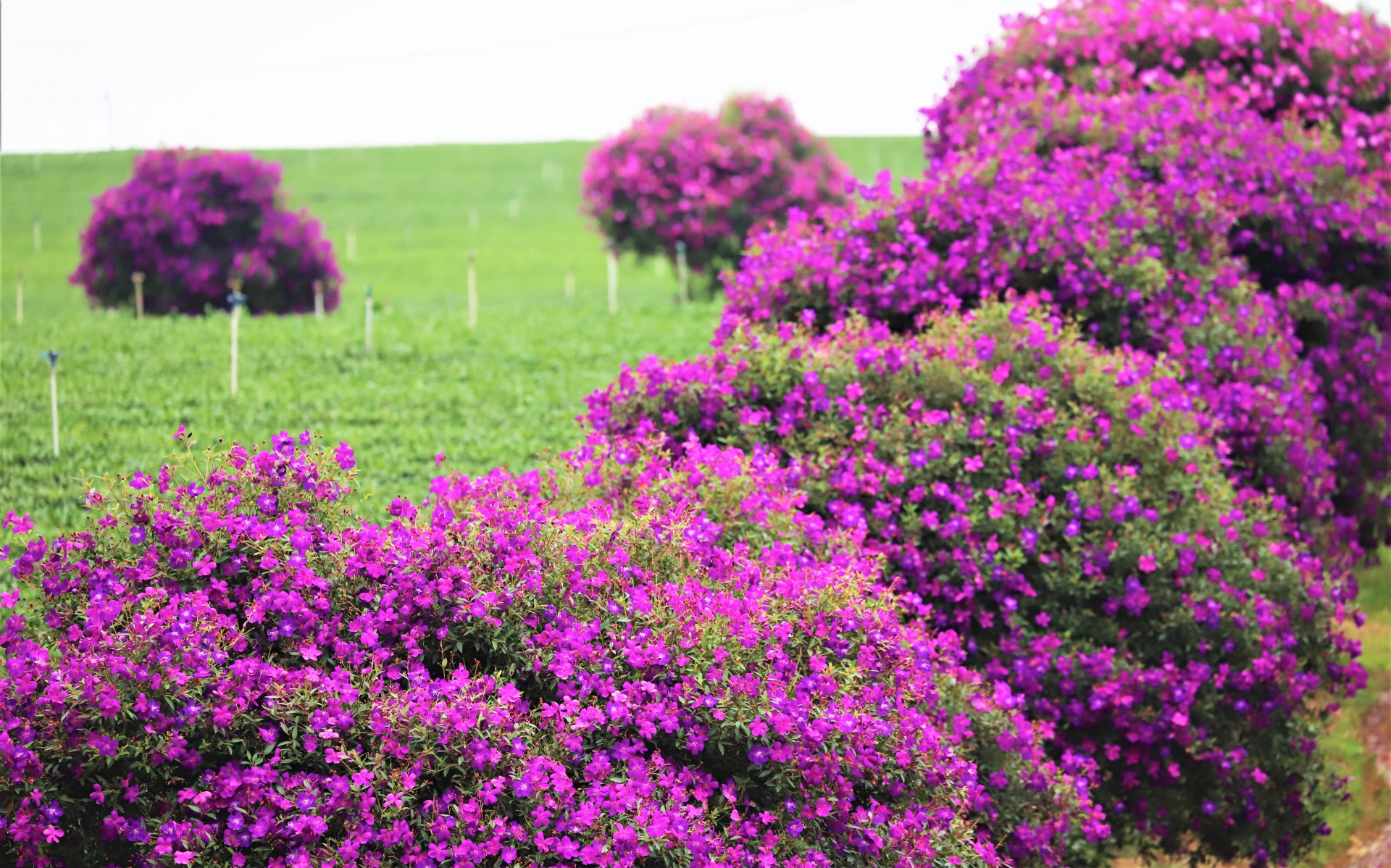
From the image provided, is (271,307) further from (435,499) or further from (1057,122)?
(435,499)

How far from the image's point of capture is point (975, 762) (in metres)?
5.67

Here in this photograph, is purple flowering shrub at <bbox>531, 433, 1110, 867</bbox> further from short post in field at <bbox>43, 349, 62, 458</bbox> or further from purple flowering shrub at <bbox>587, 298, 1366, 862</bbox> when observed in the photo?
short post in field at <bbox>43, 349, 62, 458</bbox>

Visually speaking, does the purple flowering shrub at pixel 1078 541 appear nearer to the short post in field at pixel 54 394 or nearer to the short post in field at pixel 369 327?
the short post in field at pixel 54 394

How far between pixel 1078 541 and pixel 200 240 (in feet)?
63.3

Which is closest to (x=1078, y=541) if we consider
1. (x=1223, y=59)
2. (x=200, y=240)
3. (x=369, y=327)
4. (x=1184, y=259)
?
(x=1184, y=259)

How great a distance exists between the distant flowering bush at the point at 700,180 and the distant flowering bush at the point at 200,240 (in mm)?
6007

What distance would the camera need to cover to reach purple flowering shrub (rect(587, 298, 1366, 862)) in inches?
254

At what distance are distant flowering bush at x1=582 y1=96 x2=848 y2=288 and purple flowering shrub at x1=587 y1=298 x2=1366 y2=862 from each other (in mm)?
18806

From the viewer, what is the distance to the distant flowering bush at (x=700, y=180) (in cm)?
2567

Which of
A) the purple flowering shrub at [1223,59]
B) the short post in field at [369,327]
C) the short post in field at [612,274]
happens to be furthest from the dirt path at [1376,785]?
the short post in field at [612,274]

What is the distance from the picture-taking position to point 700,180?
1016 inches

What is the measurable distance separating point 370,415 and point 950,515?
7.34 m

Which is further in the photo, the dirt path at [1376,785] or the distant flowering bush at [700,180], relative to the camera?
the distant flowering bush at [700,180]

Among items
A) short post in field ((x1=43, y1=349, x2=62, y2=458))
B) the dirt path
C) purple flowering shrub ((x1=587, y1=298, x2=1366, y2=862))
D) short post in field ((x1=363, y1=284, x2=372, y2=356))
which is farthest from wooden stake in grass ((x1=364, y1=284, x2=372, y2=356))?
the dirt path
